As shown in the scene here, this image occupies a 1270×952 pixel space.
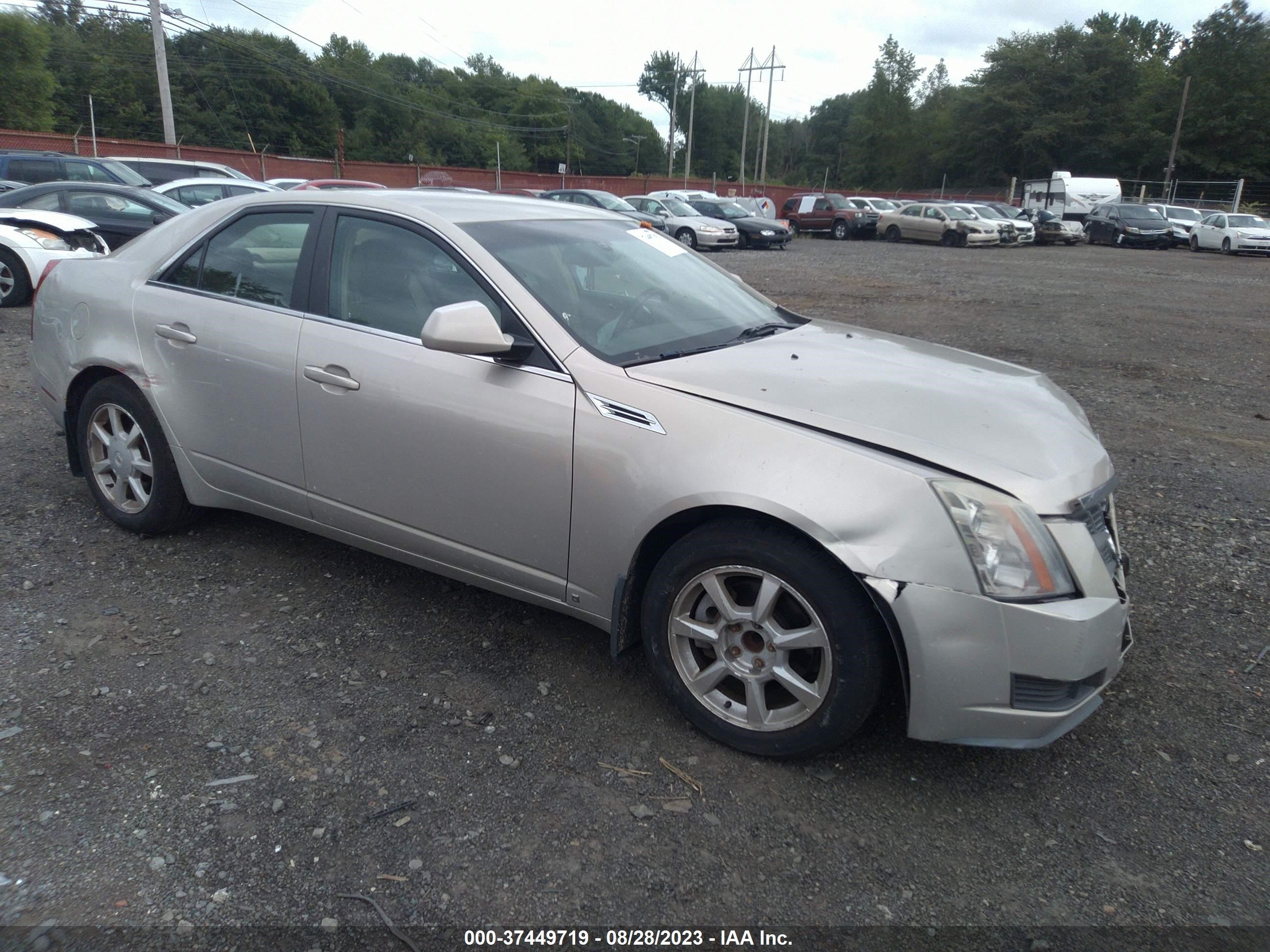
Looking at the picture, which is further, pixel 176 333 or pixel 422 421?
pixel 176 333

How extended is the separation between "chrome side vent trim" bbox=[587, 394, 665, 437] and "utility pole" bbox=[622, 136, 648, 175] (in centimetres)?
10172

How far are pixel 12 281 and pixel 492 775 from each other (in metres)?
9.96

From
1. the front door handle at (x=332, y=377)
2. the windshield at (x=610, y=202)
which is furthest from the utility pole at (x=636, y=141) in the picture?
the front door handle at (x=332, y=377)

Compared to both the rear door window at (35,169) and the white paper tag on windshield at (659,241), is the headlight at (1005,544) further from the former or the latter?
the rear door window at (35,169)

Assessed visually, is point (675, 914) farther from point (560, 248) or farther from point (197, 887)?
point (560, 248)

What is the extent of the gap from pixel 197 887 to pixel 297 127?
7395cm

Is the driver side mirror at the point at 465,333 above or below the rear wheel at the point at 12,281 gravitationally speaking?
above

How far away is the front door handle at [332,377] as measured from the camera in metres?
3.32

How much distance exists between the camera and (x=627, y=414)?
111 inches

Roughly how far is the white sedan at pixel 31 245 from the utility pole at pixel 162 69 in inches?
658

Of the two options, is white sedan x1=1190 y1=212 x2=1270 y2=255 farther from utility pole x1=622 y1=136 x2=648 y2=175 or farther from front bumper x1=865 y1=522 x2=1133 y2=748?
utility pole x1=622 y1=136 x2=648 y2=175

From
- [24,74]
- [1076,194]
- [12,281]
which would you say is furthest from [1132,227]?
[24,74]

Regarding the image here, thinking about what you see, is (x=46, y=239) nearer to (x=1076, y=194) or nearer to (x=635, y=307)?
(x=635, y=307)

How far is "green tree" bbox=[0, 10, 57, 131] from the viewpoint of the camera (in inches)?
1784
